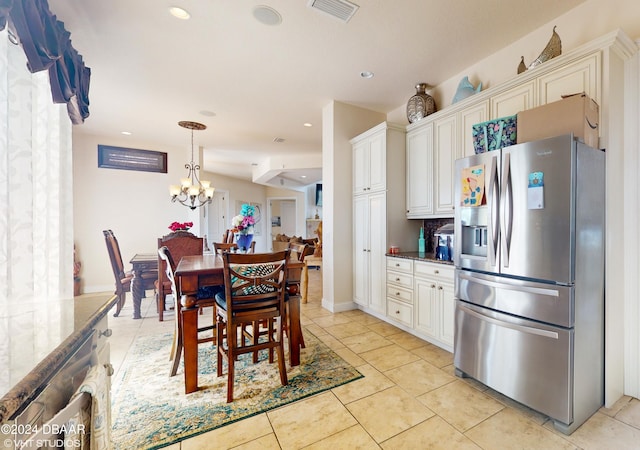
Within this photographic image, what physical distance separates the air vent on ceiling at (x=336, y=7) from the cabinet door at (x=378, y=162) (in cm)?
135

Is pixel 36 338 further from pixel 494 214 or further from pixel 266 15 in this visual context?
pixel 266 15

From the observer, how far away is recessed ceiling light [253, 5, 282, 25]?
83.4 inches

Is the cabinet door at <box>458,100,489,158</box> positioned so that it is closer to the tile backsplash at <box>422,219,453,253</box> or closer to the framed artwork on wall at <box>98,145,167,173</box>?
the tile backsplash at <box>422,219,453,253</box>

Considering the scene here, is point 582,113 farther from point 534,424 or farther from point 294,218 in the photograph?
point 294,218

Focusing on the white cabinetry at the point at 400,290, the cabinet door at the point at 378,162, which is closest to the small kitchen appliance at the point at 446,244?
the white cabinetry at the point at 400,290

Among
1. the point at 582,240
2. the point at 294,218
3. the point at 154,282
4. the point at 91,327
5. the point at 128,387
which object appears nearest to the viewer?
the point at 91,327

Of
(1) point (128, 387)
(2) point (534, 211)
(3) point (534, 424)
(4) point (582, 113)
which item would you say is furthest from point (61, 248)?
(4) point (582, 113)

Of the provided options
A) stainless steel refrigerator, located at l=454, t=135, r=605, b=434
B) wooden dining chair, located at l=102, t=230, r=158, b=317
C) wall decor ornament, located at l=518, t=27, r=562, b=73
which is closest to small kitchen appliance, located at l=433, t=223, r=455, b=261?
stainless steel refrigerator, located at l=454, t=135, r=605, b=434

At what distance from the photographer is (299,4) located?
2.08m

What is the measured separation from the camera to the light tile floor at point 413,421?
1.50 m

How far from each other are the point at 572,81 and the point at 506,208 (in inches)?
40.7

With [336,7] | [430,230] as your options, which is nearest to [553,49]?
[336,7]

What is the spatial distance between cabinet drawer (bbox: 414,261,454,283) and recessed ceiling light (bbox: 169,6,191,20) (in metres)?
3.03

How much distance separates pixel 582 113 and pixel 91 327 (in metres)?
2.72
